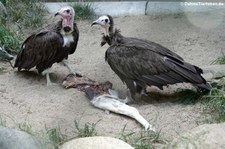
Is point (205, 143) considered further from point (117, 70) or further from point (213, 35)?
point (213, 35)

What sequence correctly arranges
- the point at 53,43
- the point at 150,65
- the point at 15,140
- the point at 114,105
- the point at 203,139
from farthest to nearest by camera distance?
the point at 53,43 < the point at 150,65 < the point at 114,105 < the point at 203,139 < the point at 15,140

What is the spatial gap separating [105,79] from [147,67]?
913mm

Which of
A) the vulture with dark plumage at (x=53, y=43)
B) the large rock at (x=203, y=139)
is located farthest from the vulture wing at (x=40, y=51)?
the large rock at (x=203, y=139)

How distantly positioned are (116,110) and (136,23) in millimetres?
3143

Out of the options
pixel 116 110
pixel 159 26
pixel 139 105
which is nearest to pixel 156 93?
pixel 139 105

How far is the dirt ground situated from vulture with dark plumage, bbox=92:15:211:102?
0.79ft

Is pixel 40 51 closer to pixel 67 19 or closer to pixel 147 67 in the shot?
pixel 67 19

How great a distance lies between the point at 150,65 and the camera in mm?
5547

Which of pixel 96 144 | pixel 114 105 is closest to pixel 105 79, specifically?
pixel 114 105

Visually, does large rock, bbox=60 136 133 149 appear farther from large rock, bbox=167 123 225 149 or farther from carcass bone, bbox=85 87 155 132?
carcass bone, bbox=85 87 155 132

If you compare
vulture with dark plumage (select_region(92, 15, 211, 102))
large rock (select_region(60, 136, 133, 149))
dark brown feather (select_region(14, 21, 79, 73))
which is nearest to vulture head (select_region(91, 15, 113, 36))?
vulture with dark plumage (select_region(92, 15, 211, 102))

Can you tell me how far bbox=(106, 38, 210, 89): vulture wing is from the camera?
547cm

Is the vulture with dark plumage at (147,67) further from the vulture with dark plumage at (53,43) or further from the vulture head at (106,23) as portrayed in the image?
the vulture with dark plumage at (53,43)

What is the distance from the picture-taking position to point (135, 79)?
221 inches
